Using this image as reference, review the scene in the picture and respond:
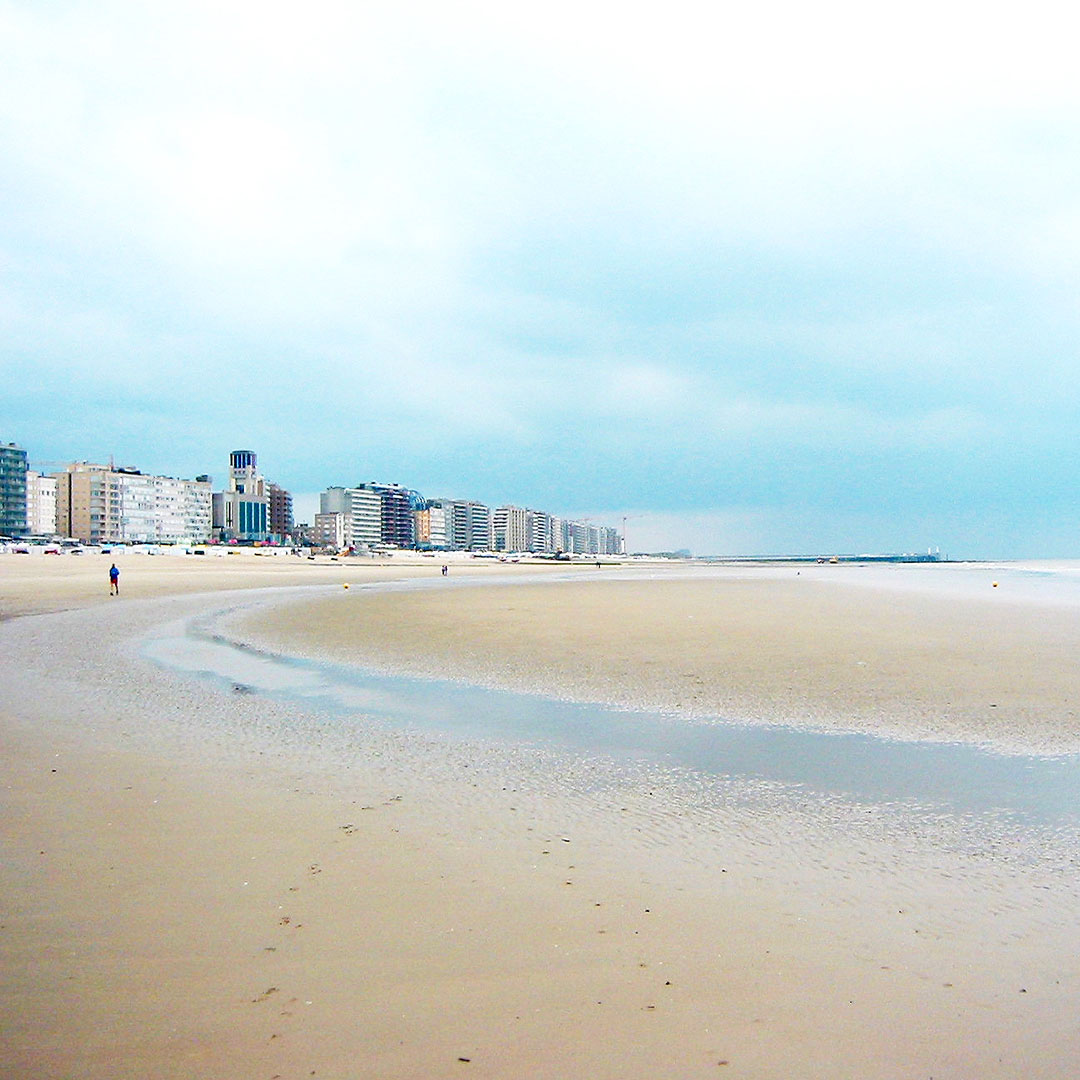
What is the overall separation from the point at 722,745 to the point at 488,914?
451cm

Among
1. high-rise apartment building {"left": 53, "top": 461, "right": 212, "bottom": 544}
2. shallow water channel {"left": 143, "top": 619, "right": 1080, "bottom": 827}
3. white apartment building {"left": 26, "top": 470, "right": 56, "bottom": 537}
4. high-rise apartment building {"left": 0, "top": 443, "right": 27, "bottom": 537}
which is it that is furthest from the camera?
high-rise apartment building {"left": 53, "top": 461, "right": 212, "bottom": 544}

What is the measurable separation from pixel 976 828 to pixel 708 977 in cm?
311

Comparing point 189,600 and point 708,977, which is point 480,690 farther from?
point 189,600

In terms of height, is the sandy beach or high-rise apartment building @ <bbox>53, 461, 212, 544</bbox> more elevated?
high-rise apartment building @ <bbox>53, 461, 212, 544</bbox>

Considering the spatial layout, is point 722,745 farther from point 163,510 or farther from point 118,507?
point 163,510

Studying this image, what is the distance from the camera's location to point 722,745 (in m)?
8.16

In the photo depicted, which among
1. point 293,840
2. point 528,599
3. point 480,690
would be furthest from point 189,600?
point 293,840

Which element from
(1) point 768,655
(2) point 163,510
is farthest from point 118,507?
(1) point 768,655

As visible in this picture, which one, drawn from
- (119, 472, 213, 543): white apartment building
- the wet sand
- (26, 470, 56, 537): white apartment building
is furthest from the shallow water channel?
(26, 470, 56, 537): white apartment building

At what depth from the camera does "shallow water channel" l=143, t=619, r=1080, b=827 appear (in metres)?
6.51

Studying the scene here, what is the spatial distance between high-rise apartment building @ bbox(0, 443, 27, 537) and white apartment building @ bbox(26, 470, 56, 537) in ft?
8.85

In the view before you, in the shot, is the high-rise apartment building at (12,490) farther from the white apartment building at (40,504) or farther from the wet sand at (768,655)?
the wet sand at (768,655)

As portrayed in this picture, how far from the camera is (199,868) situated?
4789mm

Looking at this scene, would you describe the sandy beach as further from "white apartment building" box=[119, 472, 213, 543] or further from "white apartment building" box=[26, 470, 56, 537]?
"white apartment building" box=[26, 470, 56, 537]
